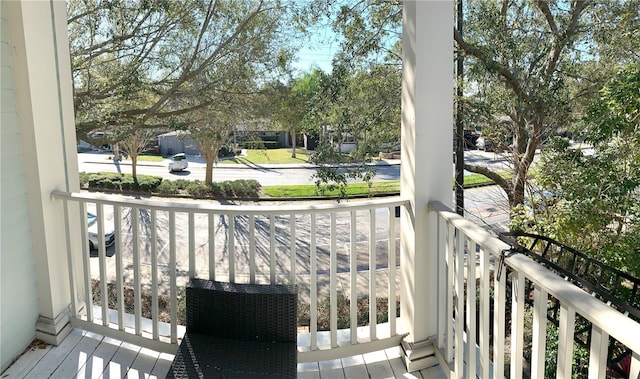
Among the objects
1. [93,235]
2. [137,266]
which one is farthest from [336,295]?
[93,235]

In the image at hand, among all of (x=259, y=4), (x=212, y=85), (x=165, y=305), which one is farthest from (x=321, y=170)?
(x=165, y=305)

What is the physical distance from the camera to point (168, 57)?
233 inches

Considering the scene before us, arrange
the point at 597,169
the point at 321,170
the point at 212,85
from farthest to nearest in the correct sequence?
the point at 212,85
the point at 321,170
the point at 597,169

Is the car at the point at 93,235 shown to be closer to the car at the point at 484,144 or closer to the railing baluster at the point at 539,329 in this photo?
the car at the point at 484,144

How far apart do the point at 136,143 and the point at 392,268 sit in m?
5.35

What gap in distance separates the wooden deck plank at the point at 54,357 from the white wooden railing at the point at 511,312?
2014 millimetres

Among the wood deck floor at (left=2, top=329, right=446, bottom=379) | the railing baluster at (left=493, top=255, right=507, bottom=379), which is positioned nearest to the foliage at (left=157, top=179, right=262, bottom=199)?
the wood deck floor at (left=2, top=329, right=446, bottom=379)

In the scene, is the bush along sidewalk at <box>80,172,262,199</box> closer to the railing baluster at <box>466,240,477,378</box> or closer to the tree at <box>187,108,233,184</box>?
the tree at <box>187,108,233,184</box>

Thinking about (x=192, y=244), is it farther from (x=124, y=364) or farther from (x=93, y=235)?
(x=93, y=235)

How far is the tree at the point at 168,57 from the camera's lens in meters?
5.62

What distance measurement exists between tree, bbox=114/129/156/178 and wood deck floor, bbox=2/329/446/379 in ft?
14.3

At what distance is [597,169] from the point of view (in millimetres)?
3984

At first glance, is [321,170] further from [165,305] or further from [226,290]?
[165,305]

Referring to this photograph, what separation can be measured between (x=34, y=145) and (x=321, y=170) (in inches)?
128
